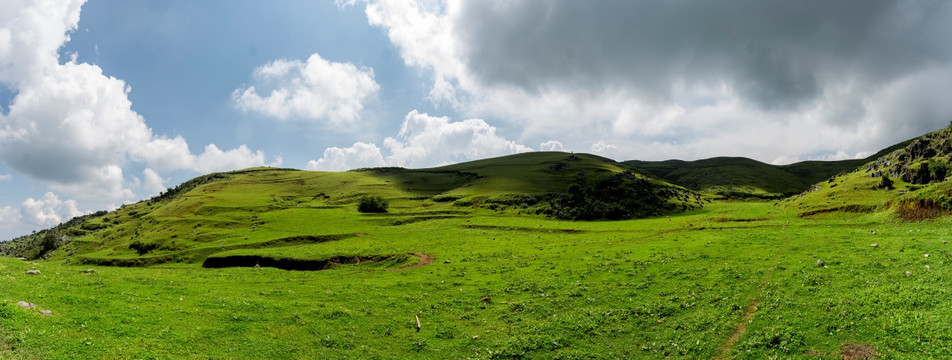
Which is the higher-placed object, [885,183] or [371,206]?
[371,206]

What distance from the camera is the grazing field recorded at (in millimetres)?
19859

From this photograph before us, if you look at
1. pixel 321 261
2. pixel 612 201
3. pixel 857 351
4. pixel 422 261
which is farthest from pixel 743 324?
pixel 612 201

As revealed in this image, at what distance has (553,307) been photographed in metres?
29.3

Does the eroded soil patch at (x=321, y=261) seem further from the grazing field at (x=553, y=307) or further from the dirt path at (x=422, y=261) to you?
the grazing field at (x=553, y=307)

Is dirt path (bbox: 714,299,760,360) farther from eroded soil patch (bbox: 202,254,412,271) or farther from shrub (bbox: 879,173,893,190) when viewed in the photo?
shrub (bbox: 879,173,893,190)

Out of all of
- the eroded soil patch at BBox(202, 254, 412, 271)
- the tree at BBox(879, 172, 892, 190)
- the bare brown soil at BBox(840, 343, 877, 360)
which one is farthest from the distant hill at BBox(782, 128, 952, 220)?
the eroded soil patch at BBox(202, 254, 412, 271)

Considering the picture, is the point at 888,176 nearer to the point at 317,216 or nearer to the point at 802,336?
the point at 802,336

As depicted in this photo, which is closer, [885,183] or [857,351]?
[857,351]

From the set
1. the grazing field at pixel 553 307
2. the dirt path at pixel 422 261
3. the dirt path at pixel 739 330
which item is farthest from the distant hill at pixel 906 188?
the dirt path at pixel 422 261

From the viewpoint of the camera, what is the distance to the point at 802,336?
20.1 metres

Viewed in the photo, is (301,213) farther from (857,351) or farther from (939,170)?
(939,170)

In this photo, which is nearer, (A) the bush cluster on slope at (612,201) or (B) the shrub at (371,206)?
(A) the bush cluster on slope at (612,201)

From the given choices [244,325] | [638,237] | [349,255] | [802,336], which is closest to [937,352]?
[802,336]

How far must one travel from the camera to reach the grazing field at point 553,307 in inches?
782
